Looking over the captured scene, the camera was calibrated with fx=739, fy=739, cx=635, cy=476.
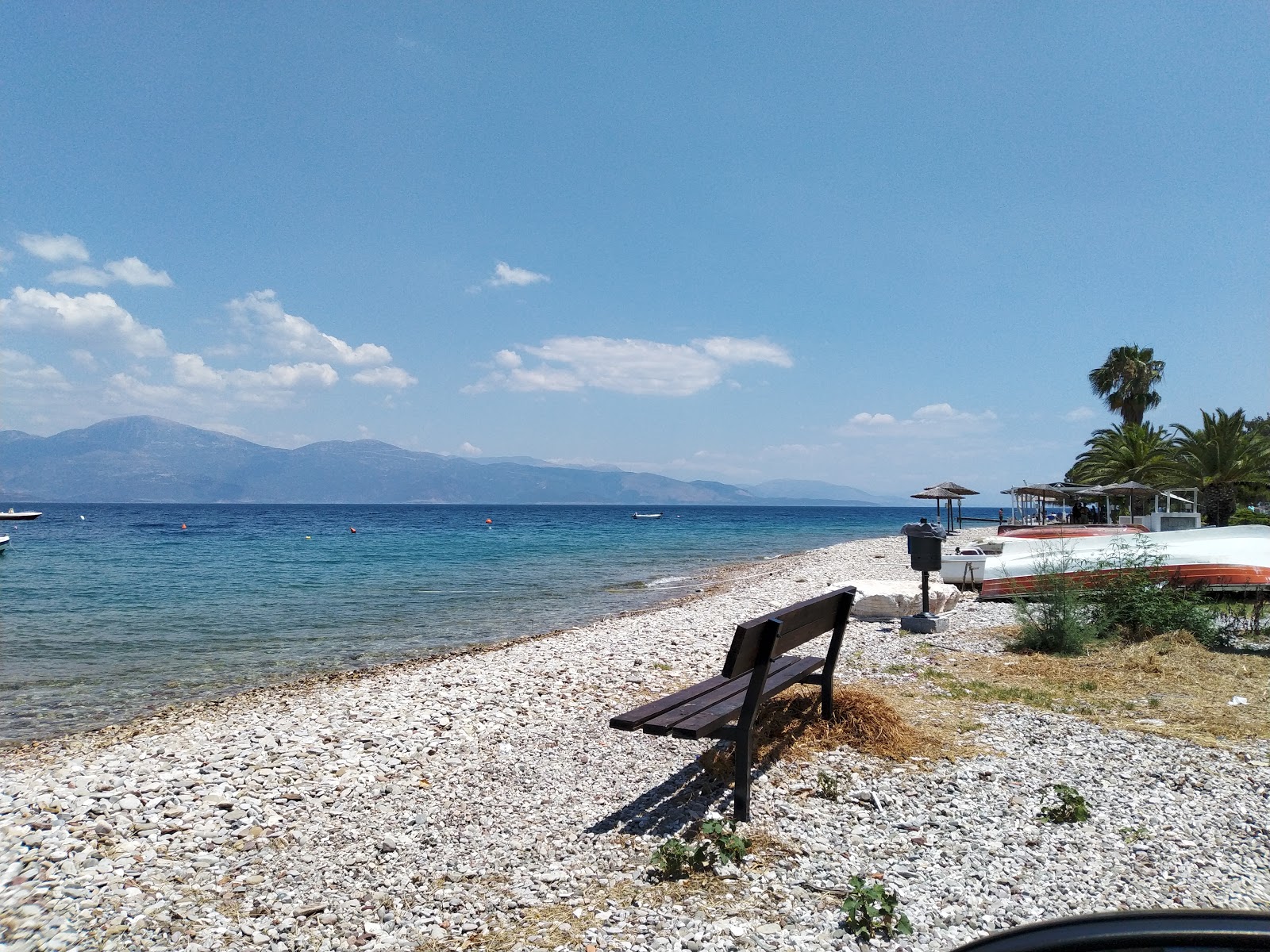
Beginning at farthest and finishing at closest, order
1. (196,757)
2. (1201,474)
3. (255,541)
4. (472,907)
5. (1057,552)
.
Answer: (255,541)
(1201,474)
(1057,552)
(196,757)
(472,907)

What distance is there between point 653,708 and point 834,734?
1.84 meters

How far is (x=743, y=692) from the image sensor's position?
6.02 m

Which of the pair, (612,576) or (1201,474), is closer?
(612,576)

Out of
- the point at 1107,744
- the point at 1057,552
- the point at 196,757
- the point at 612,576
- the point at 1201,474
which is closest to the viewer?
the point at 1107,744

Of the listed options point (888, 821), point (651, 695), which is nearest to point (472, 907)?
point (888, 821)

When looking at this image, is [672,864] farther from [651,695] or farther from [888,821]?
[651,695]

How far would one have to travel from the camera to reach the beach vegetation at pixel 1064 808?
469 cm

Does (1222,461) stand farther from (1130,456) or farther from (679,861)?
(679,861)

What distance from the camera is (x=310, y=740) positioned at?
23.6ft

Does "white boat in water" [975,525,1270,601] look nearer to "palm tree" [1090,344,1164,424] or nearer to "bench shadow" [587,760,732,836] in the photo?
"bench shadow" [587,760,732,836]

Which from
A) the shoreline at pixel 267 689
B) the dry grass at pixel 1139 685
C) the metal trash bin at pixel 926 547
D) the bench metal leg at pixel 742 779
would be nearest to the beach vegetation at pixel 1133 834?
the dry grass at pixel 1139 685

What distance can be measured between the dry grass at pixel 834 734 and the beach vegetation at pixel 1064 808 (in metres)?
1.02

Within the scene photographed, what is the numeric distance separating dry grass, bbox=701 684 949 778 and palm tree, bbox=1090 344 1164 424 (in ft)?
180

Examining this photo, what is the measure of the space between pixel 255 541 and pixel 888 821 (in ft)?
183
